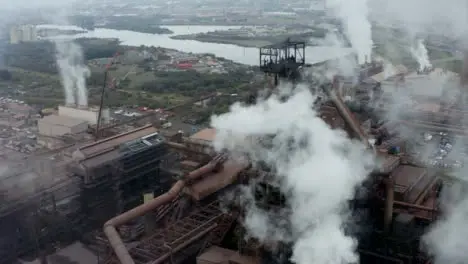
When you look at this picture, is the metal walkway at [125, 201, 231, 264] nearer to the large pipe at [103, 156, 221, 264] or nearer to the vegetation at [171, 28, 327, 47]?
the large pipe at [103, 156, 221, 264]

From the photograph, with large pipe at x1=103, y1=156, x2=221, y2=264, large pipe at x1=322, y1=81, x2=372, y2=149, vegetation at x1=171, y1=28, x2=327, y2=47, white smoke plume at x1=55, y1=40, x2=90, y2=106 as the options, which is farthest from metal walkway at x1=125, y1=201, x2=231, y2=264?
vegetation at x1=171, y1=28, x2=327, y2=47

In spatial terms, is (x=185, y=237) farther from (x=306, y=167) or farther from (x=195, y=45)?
(x=195, y=45)

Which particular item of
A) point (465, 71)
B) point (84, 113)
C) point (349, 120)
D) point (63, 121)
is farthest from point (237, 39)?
point (349, 120)

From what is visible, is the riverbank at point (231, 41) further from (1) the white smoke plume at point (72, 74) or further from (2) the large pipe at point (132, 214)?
(2) the large pipe at point (132, 214)

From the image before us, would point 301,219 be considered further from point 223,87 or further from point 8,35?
point 8,35

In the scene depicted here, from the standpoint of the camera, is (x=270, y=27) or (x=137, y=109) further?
(x=270, y=27)

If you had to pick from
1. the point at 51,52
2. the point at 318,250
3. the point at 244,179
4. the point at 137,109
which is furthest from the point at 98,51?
the point at 318,250
